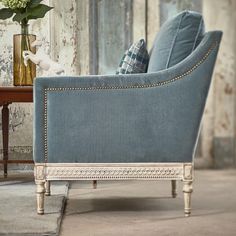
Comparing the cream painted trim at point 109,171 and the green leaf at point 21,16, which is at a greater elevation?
the green leaf at point 21,16

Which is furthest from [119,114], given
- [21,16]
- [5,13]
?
[5,13]

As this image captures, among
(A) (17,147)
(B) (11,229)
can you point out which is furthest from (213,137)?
(B) (11,229)

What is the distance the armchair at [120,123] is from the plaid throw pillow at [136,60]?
0.37 meters

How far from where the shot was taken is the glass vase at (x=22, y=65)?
11.4 feet

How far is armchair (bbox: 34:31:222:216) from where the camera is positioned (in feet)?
8.25

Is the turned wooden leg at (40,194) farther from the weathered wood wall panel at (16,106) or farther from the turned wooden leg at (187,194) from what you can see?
the weathered wood wall panel at (16,106)

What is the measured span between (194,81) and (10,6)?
5.02 feet

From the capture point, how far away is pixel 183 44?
2.67 m

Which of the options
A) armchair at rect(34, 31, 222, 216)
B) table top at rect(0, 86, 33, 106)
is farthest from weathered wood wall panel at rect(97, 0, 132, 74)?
armchair at rect(34, 31, 222, 216)

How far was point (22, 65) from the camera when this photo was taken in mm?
3482

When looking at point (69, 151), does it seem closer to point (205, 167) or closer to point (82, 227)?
point (82, 227)

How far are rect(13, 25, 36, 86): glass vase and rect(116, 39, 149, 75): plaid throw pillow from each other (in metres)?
0.75

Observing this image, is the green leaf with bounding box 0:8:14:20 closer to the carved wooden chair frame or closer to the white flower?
the white flower

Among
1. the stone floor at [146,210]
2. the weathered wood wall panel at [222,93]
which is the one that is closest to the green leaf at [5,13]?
the stone floor at [146,210]
